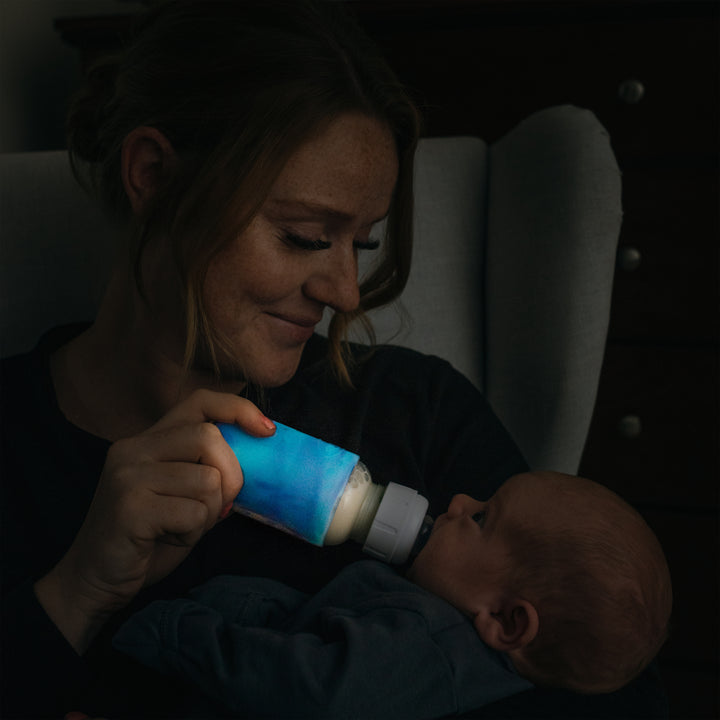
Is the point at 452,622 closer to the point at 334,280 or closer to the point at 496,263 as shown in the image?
the point at 334,280

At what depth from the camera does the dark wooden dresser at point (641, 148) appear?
4.41 ft

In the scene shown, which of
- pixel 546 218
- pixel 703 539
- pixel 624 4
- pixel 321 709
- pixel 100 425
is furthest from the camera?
pixel 703 539

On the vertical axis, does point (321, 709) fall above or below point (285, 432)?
below

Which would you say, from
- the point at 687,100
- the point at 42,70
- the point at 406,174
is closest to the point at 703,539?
the point at 687,100

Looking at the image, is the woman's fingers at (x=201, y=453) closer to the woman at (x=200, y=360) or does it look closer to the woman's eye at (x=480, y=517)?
the woman at (x=200, y=360)

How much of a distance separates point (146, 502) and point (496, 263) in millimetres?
763

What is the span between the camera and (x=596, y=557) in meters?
0.73

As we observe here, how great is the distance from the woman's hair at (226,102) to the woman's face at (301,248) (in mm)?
17

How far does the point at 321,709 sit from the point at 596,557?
0.99 feet

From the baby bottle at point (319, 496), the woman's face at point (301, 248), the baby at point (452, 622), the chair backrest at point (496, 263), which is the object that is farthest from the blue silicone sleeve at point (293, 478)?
the chair backrest at point (496, 263)

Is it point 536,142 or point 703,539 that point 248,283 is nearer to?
point 536,142

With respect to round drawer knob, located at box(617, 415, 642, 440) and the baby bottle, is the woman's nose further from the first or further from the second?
round drawer knob, located at box(617, 415, 642, 440)

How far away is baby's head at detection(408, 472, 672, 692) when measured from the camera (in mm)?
733

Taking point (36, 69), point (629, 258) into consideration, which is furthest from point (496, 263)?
point (36, 69)
